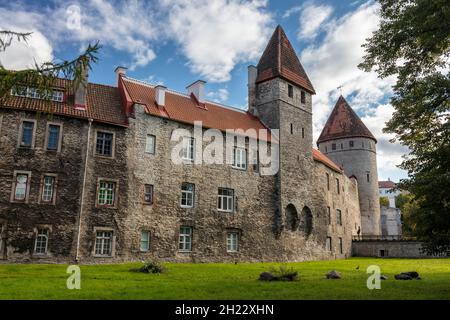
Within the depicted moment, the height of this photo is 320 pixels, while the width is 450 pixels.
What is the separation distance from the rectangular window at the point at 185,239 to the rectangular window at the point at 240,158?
599cm

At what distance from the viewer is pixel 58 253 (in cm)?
2067

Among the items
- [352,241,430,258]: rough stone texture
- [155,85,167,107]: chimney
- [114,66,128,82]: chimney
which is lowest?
[352,241,430,258]: rough stone texture

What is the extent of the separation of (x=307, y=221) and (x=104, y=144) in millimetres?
Result: 18397

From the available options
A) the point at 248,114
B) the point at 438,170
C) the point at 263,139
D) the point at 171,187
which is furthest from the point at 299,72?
the point at 438,170

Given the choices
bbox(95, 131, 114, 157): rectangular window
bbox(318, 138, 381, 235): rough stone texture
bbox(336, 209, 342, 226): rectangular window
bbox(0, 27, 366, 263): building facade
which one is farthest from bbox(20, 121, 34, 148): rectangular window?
bbox(318, 138, 381, 235): rough stone texture

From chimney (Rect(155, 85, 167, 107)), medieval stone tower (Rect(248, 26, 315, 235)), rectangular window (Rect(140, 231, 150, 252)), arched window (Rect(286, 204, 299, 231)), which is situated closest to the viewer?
rectangular window (Rect(140, 231, 150, 252))

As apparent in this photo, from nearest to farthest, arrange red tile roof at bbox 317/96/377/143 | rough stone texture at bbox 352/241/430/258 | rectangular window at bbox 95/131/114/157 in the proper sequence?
rectangular window at bbox 95/131/114/157 → rough stone texture at bbox 352/241/430/258 → red tile roof at bbox 317/96/377/143

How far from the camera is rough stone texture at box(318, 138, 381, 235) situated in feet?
170

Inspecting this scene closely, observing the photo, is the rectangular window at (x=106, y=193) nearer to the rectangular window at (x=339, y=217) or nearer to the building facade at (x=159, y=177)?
the building facade at (x=159, y=177)

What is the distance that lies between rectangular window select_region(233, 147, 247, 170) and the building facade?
9cm

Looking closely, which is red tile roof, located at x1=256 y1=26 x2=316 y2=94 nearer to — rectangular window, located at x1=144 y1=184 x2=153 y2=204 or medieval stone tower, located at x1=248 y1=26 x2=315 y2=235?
medieval stone tower, located at x1=248 y1=26 x2=315 y2=235

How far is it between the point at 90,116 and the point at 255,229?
1379 centimetres

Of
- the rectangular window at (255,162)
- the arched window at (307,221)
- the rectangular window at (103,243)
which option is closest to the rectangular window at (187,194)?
the rectangular window at (103,243)

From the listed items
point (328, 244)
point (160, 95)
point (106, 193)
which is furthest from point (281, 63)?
point (106, 193)
